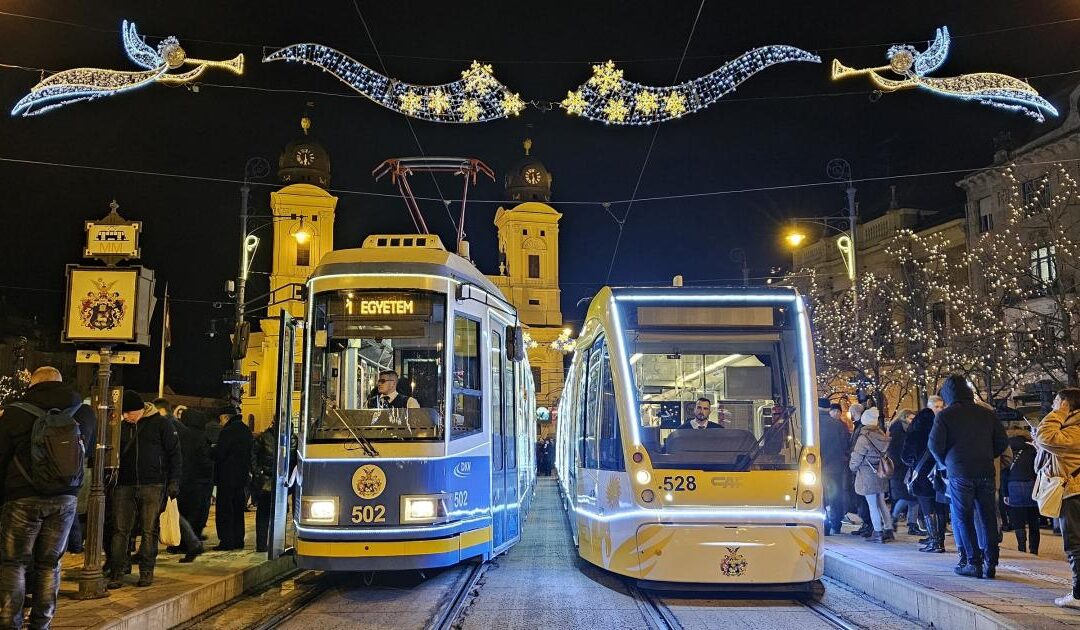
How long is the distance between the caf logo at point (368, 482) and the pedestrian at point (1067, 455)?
6080mm

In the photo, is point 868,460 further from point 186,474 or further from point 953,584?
point 186,474

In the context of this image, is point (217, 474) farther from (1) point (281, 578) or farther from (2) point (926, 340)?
(2) point (926, 340)

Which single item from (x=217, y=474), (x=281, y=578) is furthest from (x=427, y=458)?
(x=217, y=474)

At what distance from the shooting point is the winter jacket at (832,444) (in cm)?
1329

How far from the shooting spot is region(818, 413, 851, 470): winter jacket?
43.6 feet

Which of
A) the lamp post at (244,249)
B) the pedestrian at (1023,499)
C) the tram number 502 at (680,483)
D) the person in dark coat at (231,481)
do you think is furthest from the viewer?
the lamp post at (244,249)

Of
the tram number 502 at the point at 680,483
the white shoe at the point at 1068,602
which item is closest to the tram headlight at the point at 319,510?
the tram number 502 at the point at 680,483

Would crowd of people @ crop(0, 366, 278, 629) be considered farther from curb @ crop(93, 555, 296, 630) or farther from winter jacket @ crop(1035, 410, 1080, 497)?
winter jacket @ crop(1035, 410, 1080, 497)

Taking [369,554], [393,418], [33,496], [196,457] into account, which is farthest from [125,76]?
[369,554]

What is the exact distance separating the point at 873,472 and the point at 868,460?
17 centimetres

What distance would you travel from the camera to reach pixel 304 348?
983 cm

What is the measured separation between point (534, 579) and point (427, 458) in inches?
86.3

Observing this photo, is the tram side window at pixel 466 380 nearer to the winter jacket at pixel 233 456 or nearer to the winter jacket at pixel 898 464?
the winter jacket at pixel 233 456

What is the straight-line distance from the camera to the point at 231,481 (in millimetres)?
11898
